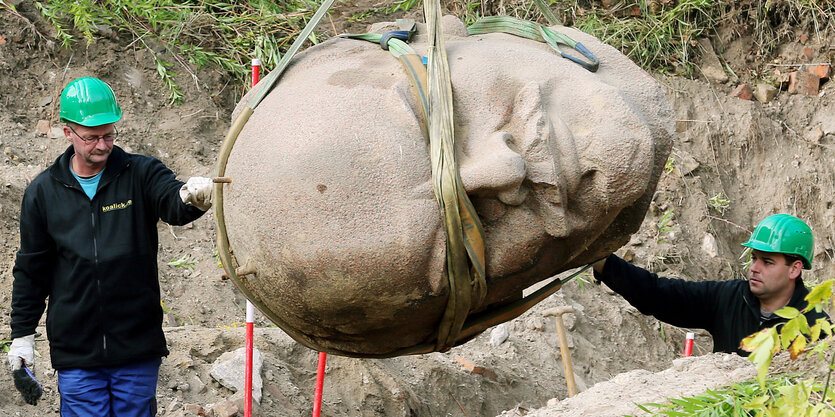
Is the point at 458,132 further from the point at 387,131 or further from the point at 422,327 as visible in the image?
the point at 422,327

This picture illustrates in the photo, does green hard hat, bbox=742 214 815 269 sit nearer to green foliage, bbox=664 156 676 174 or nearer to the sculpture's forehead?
the sculpture's forehead

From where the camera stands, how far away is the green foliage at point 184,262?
16.6ft

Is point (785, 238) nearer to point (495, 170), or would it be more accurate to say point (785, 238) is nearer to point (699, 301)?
point (699, 301)

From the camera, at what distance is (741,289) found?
415 centimetres

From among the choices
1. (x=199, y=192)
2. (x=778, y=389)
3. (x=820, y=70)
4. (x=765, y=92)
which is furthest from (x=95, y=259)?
(x=820, y=70)

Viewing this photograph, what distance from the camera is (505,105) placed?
2.35 m

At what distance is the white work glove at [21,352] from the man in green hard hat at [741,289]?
7.36 ft

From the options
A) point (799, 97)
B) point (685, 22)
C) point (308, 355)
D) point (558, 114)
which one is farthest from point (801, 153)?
point (558, 114)

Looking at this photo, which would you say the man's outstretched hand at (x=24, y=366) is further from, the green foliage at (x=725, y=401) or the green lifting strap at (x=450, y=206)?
the green foliage at (x=725, y=401)

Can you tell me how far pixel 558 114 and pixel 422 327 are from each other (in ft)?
2.10

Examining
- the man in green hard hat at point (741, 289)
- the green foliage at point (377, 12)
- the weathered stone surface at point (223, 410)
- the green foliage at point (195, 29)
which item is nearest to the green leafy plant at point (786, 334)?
the man in green hard hat at point (741, 289)

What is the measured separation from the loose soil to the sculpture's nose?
1111 millimetres

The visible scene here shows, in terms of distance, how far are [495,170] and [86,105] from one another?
1.71m

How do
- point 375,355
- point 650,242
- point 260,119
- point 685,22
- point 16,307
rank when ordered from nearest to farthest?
1. point 260,119
2. point 375,355
3. point 16,307
4. point 650,242
5. point 685,22
